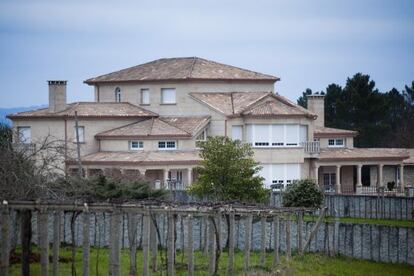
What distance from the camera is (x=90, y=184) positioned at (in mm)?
45188

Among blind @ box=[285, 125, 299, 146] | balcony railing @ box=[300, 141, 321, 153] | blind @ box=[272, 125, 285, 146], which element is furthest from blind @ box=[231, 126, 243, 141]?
balcony railing @ box=[300, 141, 321, 153]

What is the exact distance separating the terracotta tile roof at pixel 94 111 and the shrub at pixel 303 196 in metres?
21.7

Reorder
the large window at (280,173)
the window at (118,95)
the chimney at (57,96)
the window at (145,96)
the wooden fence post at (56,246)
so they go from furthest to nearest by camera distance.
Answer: the window at (118,95), the window at (145,96), the chimney at (57,96), the large window at (280,173), the wooden fence post at (56,246)

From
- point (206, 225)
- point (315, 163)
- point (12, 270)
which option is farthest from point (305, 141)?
point (12, 270)

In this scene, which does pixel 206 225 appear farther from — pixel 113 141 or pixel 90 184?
pixel 113 141

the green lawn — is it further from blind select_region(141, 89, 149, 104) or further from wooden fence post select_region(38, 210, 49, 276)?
blind select_region(141, 89, 149, 104)

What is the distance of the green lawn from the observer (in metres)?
35.7

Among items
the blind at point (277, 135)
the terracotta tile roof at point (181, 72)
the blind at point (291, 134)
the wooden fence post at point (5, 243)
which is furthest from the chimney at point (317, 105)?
the wooden fence post at point (5, 243)

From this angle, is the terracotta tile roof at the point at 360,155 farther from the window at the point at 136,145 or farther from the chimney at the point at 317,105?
the window at the point at 136,145

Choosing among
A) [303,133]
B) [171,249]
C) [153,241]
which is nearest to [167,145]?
[303,133]

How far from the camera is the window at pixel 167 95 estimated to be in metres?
72.9

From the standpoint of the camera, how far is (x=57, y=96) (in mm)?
70750

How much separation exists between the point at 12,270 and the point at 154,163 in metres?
31.4

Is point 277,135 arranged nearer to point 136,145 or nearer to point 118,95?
point 136,145
